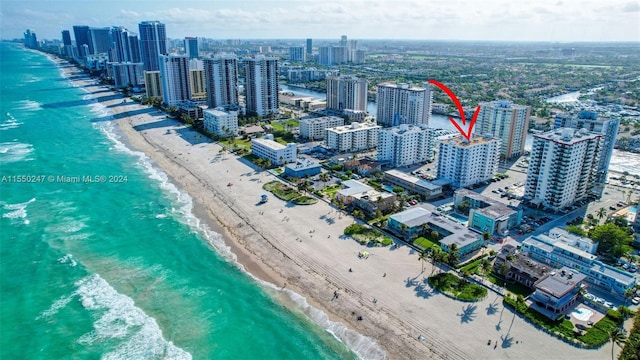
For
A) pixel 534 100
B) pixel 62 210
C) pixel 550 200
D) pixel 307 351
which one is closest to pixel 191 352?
pixel 307 351

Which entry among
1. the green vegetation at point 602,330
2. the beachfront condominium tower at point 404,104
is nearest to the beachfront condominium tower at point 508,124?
the beachfront condominium tower at point 404,104

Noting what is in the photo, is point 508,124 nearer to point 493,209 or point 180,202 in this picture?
point 493,209

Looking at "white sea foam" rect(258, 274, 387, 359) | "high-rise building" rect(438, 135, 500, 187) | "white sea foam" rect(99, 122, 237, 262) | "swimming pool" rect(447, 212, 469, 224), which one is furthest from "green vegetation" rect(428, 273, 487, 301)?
"high-rise building" rect(438, 135, 500, 187)

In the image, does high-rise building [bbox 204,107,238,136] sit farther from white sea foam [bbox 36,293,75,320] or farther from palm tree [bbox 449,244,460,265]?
palm tree [bbox 449,244,460,265]

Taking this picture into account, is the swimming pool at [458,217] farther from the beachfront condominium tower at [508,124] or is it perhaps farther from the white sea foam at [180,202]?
the beachfront condominium tower at [508,124]

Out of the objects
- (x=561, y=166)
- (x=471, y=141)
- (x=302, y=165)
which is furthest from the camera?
(x=302, y=165)

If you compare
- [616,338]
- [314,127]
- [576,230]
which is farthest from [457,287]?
[314,127]
